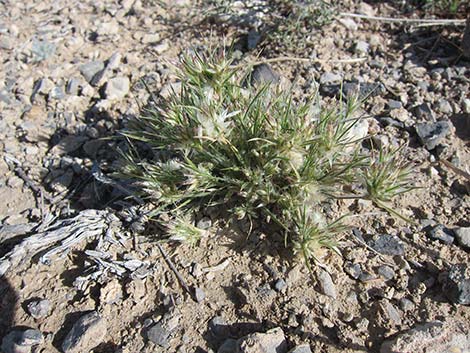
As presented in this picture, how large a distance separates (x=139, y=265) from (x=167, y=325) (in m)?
0.42

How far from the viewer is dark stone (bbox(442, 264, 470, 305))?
2555 millimetres

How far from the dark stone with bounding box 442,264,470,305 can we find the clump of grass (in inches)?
21.3

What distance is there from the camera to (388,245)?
9.40 ft

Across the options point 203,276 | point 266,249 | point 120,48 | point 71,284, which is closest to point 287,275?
point 266,249

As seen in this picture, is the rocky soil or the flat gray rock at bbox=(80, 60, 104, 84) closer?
the rocky soil

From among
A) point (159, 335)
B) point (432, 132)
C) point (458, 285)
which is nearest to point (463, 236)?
point (458, 285)

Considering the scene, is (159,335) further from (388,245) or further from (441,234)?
(441,234)

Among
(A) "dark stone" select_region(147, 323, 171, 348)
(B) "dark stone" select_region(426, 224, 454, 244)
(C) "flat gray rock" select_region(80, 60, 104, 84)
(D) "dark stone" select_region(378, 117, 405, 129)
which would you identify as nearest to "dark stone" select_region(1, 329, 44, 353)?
(A) "dark stone" select_region(147, 323, 171, 348)

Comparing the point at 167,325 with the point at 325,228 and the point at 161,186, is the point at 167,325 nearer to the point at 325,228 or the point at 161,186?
the point at 161,186

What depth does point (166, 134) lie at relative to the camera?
2.87m

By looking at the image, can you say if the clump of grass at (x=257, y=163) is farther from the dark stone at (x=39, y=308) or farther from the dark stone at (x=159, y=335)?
the dark stone at (x=39, y=308)

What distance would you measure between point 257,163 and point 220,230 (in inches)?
19.2

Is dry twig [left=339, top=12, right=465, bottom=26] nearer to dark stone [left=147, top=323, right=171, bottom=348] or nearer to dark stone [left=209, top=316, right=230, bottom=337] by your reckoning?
dark stone [left=209, top=316, right=230, bottom=337]

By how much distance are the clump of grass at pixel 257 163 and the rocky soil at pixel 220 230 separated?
176mm
